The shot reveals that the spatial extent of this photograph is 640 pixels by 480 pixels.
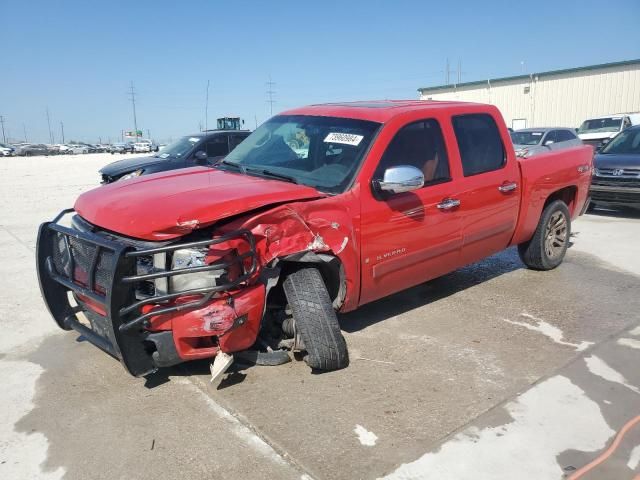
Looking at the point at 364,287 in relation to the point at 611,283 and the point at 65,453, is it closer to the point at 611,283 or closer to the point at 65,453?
the point at 65,453

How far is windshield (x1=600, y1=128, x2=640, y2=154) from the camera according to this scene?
1015 cm

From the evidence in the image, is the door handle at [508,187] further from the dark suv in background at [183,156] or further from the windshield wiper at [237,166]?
the dark suv in background at [183,156]

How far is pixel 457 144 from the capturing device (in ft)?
15.2

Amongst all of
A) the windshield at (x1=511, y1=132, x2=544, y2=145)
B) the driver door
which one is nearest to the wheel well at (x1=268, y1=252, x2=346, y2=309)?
the driver door

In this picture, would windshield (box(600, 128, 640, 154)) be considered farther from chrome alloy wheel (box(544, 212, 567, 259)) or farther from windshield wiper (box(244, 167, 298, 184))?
windshield wiper (box(244, 167, 298, 184))

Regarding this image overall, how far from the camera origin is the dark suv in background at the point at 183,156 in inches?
372

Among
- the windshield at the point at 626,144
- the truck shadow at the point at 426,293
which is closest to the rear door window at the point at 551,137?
the windshield at the point at 626,144

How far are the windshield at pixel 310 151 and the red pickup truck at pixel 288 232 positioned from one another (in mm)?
13

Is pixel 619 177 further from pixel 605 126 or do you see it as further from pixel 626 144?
pixel 605 126

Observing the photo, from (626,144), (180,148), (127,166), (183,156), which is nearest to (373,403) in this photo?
(183,156)

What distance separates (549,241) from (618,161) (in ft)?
15.2

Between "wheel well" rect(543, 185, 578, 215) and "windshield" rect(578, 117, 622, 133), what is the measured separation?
15.5 metres

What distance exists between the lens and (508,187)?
5.04 metres

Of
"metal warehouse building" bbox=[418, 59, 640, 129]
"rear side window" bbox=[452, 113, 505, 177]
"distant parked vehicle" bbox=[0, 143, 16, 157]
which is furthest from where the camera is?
"distant parked vehicle" bbox=[0, 143, 16, 157]
